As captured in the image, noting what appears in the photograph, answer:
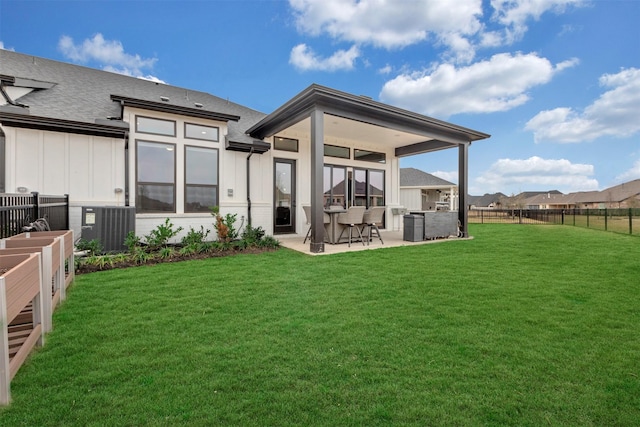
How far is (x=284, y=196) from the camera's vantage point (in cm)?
884

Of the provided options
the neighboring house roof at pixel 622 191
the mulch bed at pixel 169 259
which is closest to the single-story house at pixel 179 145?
the mulch bed at pixel 169 259

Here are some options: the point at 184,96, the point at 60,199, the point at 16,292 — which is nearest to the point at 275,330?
the point at 16,292

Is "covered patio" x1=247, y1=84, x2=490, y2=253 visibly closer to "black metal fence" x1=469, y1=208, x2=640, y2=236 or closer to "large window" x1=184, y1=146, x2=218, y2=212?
"large window" x1=184, y1=146, x2=218, y2=212

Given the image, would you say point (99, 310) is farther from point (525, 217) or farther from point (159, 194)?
point (525, 217)

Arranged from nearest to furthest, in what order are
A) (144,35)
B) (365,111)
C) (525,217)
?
1. (365,111)
2. (144,35)
3. (525,217)

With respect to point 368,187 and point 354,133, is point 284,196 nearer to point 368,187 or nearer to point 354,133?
point 354,133

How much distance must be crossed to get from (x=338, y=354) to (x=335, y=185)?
7.97 m

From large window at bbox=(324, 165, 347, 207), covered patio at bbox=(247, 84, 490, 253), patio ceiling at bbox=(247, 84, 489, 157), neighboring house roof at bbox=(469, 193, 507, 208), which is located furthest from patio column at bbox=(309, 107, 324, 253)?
neighboring house roof at bbox=(469, 193, 507, 208)

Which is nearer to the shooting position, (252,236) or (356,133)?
(252,236)

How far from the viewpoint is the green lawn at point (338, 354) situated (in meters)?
1.48

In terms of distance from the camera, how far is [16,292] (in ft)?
5.66

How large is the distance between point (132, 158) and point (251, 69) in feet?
31.0

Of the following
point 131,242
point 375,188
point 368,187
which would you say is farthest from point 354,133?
point 131,242

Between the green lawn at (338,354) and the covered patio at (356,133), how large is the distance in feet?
10.1
